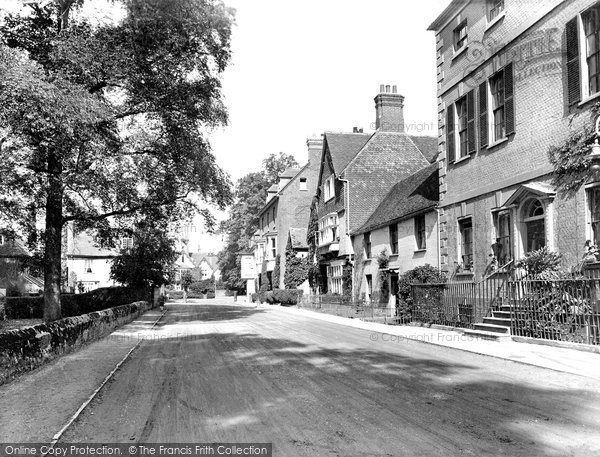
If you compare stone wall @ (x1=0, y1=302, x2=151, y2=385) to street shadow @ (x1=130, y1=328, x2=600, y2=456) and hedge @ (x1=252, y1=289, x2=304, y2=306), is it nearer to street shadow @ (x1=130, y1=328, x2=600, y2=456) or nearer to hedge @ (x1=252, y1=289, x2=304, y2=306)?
street shadow @ (x1=130, y1=328, x2=600, y2=456)

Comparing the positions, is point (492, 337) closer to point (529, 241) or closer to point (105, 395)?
point (529, 241)

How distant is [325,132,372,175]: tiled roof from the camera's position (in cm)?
3653

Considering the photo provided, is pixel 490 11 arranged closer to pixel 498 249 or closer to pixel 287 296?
pixel 498 249

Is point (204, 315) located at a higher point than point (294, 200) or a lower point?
lower

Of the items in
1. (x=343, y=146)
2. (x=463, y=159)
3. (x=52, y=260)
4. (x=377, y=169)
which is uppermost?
(x=343, y=146)

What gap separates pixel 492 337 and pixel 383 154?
23260 millimetres

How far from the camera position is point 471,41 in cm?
1864

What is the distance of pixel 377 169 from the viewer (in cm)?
3528

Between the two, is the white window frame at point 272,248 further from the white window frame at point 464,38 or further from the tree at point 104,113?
the white window frame at point 464,38

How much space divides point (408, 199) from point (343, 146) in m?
11.7

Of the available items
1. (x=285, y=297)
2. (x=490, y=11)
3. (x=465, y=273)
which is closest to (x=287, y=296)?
(x=285, y=297)

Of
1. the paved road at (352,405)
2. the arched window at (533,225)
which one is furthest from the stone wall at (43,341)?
the arched window at (533,225)

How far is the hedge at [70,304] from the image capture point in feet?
98.4

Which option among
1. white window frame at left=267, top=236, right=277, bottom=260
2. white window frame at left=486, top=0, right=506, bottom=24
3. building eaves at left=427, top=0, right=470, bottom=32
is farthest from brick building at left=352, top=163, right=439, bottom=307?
white window frame at left=267, top=236, right=277, bottom=260
